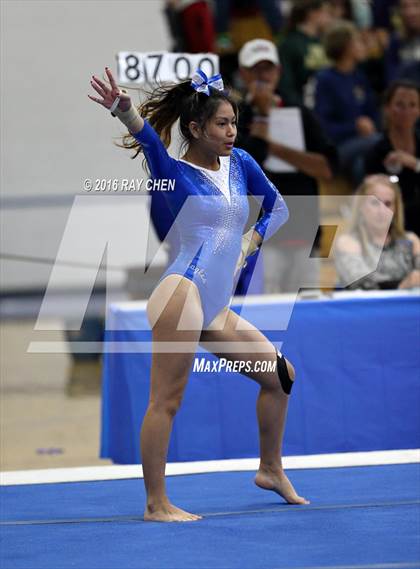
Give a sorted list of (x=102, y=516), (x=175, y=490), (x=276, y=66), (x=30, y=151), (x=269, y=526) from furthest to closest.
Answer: (x=30, y=151)
(x=276, y=66)
(x=175, y=490)
(x=102, y=516)
(x=269, y=526)

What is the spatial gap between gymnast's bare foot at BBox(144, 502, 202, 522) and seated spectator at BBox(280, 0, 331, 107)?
490 cm

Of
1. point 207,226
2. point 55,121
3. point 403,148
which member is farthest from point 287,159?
point 207,226

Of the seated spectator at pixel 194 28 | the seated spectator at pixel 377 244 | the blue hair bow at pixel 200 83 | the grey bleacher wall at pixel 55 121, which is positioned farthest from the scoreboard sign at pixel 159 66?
the seated spectator at pixel 194 28

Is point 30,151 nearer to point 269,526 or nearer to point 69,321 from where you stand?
point 69,321

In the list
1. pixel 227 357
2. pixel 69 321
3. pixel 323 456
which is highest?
pixel 227 357

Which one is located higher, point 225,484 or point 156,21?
point 156,21

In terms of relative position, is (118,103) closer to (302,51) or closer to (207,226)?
(207,226)

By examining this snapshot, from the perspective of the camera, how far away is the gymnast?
425 cm

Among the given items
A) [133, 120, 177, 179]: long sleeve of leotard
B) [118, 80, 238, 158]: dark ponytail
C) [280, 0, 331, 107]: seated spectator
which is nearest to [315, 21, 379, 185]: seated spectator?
[280, 0, 331, 107]: seated spectator

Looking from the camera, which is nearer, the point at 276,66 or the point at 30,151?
the point at 276,66

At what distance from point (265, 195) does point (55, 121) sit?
447cm

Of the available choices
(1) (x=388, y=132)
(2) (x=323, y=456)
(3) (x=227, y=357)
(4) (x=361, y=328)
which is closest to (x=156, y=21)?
(1) (x=388, y=132)

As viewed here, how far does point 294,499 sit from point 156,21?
454 centimetres

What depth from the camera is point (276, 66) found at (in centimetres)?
692
